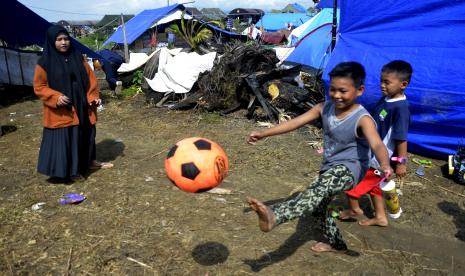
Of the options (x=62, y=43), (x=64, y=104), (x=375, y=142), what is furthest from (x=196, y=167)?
(x=62, y=43)

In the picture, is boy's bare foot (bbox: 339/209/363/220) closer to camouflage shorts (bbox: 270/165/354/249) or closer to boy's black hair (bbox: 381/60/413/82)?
camouflage shorts (bbox: 270/165/354/249)

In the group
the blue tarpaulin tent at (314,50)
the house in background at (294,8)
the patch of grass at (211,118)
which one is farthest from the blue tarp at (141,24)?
the house in background at (294,8)

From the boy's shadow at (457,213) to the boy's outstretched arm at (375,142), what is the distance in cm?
191

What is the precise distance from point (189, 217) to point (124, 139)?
3.68 meters

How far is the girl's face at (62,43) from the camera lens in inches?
185

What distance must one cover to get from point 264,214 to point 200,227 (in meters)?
1.57

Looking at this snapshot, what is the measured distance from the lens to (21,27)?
11633mm

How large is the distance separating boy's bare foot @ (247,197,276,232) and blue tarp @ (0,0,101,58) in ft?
31.2

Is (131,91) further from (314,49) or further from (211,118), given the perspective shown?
(314,49)

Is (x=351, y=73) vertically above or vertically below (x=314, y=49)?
above

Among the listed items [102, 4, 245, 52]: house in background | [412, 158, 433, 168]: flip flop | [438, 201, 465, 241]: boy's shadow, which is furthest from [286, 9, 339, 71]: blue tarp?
[102, 4, 245, 52]: house in background

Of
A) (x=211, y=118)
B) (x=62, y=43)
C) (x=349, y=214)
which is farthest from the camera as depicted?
(x=211, y=118)

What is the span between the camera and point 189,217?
14.1 feet

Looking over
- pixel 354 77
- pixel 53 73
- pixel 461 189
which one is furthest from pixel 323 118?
pixel 53 73
